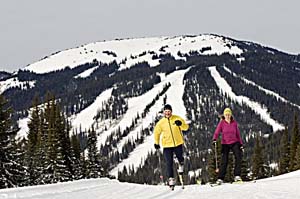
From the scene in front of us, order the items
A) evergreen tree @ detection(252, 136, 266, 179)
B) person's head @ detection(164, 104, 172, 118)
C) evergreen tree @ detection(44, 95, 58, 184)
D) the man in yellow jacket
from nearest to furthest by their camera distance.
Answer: person's head @ detection(164, 104, 172, 118) < the man in yellow jacket < evergreen tree @ detection(44, 95, 58, 184) < evergreen tree @ detection(252, 136, 266, 179)

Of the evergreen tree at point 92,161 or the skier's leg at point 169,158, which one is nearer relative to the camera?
the skier's leg at point 169,158

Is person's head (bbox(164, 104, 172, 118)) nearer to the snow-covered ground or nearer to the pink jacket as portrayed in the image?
the pink jacket

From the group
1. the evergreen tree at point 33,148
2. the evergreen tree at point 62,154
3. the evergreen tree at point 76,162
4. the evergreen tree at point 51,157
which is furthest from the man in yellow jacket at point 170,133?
the evergreen tree at point 76,162

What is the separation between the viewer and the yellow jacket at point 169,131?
13586 mm

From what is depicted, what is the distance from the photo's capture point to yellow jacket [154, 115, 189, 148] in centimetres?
1359

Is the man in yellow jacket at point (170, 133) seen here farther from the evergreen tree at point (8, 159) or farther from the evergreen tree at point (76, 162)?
the evergreen tree at point (76, 162)

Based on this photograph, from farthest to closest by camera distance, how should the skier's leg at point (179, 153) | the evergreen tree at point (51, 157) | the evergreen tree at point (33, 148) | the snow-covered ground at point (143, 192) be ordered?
1. the evergreen tree at point (51, 157)
2. the evergreen tree at point (33, 148)
3. the skier's leg at point (179, 153)
4. the snow-covered ground at point (143, 192)

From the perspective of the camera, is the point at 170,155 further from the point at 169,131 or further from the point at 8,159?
the point at 8,159

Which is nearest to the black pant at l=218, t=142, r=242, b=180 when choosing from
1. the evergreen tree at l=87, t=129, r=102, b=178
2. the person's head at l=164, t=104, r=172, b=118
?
the person's head at l=164, t=104, r=172, b=118

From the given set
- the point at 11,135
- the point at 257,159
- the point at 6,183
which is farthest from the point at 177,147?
the point at 257,159

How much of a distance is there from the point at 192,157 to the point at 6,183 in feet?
534

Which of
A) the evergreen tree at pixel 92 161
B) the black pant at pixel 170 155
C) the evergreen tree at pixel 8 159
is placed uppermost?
the black pant at pixel 170 155

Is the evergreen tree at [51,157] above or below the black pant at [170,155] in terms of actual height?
below

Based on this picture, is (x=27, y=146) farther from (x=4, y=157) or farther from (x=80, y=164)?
(x=4, y=157)
